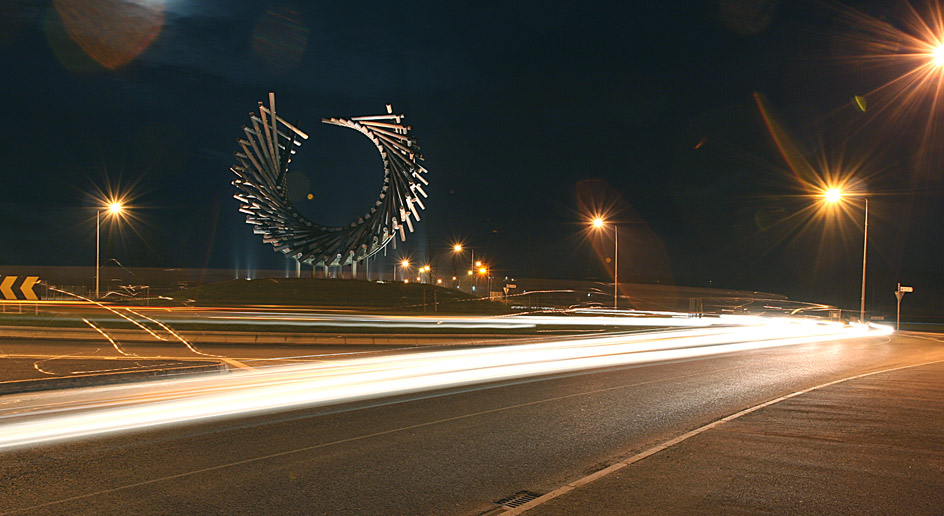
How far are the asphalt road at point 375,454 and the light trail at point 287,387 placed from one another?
2.31ft

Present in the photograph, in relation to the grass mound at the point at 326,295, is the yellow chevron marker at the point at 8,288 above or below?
above

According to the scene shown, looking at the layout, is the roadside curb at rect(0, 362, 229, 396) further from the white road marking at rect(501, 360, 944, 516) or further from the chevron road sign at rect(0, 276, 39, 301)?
the chevron road sign at rect(0, 276, 39, 301)

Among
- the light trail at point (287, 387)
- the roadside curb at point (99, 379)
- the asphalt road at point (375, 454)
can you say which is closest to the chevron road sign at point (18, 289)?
the roadside curb at point (99, 379)

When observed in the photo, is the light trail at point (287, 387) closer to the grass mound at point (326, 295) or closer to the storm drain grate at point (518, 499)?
the storm drain grate at point (518, 499)

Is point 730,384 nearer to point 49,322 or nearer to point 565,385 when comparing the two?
point 565,385

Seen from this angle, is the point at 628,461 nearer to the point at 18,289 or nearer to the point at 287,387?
the point at 287,387

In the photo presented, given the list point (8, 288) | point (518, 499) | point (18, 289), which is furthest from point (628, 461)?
point (8, 288)

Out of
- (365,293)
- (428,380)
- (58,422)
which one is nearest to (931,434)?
(428,380)

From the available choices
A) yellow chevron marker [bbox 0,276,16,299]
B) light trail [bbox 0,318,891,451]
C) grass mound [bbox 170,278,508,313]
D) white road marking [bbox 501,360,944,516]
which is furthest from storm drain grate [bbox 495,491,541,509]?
grass mound [bbox 170,278,508,313]

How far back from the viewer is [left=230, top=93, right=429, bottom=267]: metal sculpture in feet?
154

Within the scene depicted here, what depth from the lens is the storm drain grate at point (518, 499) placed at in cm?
541

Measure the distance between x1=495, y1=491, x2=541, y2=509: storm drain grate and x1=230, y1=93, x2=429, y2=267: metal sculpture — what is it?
41.6 metres

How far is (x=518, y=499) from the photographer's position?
5562 millimetres

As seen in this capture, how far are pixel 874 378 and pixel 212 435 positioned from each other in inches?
507
